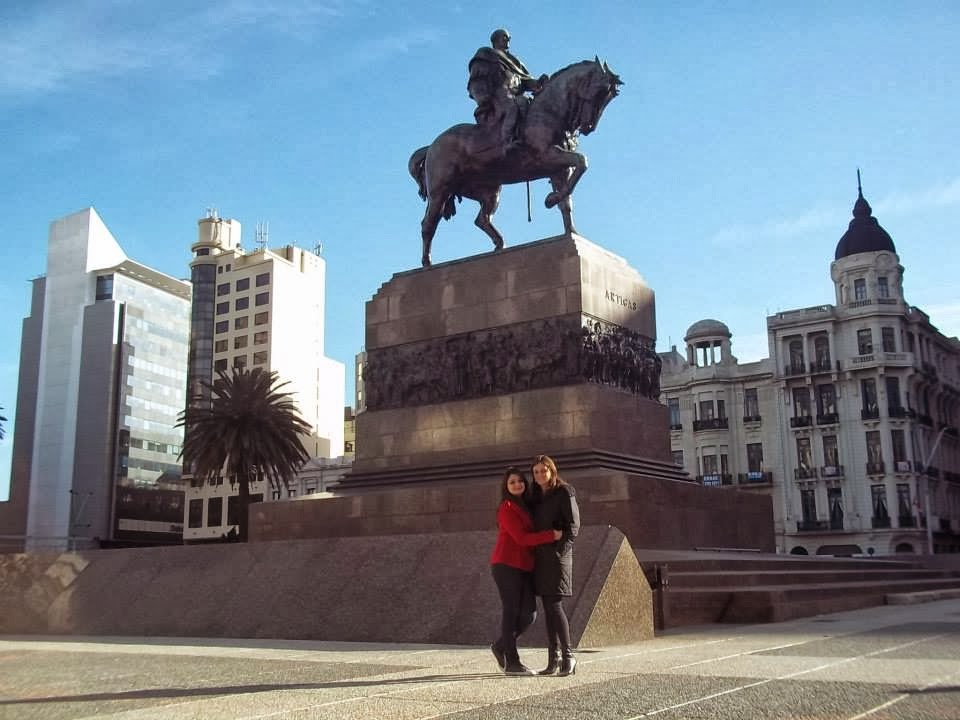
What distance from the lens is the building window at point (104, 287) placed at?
12244cm

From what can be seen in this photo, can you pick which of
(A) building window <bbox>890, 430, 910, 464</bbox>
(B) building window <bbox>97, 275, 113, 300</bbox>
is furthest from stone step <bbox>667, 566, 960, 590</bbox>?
(B) building window <bbox>97, 275, 113, 300</bbox>

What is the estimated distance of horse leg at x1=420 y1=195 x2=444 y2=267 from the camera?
83.4 ft

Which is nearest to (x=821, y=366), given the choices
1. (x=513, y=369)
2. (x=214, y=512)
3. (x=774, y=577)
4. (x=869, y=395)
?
(x=869, y=395)

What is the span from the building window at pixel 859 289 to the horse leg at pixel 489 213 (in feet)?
180

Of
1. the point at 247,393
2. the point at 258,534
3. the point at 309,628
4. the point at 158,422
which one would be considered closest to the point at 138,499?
the point at 158,422

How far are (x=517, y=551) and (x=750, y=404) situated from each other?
229ft

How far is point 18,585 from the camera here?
18.8m

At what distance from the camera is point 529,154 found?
23812 mm

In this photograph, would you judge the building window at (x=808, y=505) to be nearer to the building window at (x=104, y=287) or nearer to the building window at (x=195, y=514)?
the building window at (x=195, y=514)

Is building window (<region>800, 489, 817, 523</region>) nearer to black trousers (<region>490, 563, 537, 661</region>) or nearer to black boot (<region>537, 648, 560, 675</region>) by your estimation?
black trousers (<region>490, 563, 537, 661</region>)

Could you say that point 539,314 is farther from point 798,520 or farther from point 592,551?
point 798,520

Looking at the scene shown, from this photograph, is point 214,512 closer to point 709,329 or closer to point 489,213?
point 709,329

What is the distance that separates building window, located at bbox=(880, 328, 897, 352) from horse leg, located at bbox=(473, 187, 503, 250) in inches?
2085

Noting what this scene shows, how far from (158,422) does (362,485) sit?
106 metres
